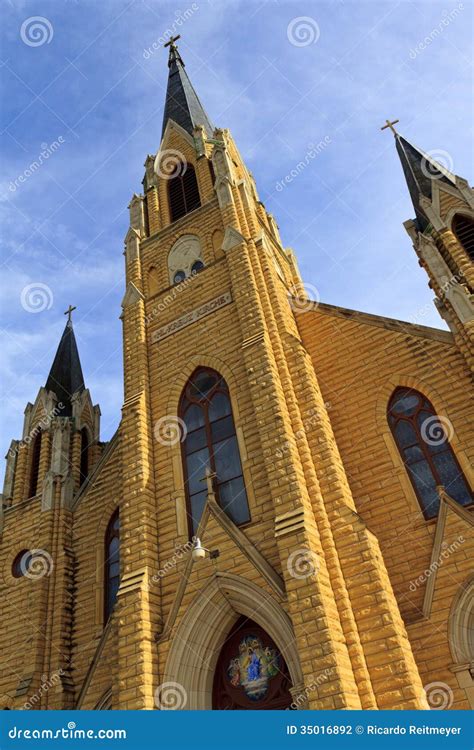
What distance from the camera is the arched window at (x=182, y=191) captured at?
1927 centimetres

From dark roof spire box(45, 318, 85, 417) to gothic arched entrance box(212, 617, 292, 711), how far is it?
40.8 feet

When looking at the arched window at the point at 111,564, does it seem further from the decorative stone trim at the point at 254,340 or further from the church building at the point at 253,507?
the decorative stone trim at the point at 254,340

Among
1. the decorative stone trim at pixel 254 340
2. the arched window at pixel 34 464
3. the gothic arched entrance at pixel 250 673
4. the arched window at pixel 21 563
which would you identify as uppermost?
the arched window at pixel 34 464

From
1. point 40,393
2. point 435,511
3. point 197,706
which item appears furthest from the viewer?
point 40,393

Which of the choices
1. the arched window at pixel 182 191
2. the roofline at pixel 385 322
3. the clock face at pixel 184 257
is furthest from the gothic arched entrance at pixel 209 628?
the arched window at pixel 182 191

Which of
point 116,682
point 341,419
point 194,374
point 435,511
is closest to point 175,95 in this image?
point 194,374

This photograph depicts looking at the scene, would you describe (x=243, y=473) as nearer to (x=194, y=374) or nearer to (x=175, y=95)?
(x=194, y=374)

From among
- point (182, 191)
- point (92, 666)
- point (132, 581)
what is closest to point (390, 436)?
point (132, 581)

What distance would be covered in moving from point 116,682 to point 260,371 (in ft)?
20.9

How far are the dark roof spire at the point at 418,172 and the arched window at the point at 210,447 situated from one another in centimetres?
944

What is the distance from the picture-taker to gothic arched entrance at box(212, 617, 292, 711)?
9945 millimetres

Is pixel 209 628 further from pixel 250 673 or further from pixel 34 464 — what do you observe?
pixel 34 464

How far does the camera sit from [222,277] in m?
15.0

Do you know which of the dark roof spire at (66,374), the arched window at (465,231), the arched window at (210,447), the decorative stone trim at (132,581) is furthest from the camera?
the dark roof spire at (66,374)
